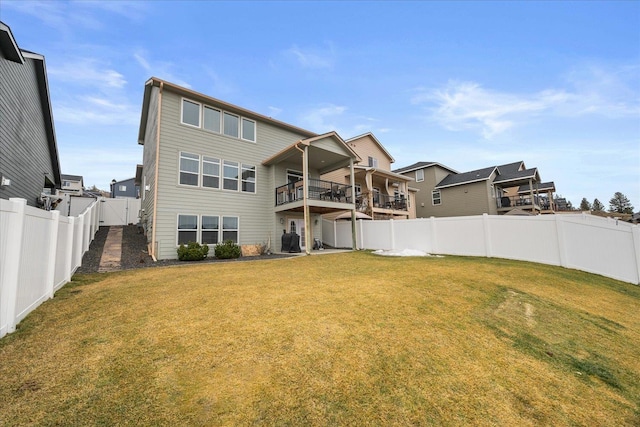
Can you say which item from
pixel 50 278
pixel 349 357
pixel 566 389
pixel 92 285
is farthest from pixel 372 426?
pixel 92 285

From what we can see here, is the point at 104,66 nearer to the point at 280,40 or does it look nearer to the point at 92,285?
the point at 280,40

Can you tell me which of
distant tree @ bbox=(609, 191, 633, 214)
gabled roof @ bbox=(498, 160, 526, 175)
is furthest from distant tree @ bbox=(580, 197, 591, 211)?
gabled roof @ bbox=(498, 160, 526, 175)

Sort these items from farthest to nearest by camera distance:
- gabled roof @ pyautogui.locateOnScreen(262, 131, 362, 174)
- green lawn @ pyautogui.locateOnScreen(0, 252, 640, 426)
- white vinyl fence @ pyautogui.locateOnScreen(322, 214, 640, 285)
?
1. gabled roof @ pyautogui.locateOnScreen(262, 131, 362, 174)
2. white vinyl fence @ pyautogui.locateOnScreen(322, 214, 640, 285)
3. green lawn @ pyautogui.locateOnScreen(0, 252, 640, 426)

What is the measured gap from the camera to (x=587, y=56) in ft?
40.5

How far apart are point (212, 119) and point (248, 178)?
3.63 m

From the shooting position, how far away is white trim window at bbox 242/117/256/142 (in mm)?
14680

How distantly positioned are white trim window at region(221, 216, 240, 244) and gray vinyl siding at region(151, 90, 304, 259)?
227 mm

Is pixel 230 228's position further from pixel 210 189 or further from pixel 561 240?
pixel 561 240

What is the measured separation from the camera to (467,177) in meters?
26.1

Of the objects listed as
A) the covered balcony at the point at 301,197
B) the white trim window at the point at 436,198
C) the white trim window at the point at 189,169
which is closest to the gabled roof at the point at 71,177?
the white trim window at the point at 189,169

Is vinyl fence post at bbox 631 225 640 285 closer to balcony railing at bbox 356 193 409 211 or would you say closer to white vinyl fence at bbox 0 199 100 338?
balcony railing at bbox 356 193 409 211

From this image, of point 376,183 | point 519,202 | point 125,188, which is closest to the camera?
point 376,183

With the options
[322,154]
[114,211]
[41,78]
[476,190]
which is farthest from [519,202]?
[114,211]

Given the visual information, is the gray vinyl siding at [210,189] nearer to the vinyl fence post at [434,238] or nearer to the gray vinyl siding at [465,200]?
the vinyl fence post at [434,238]
